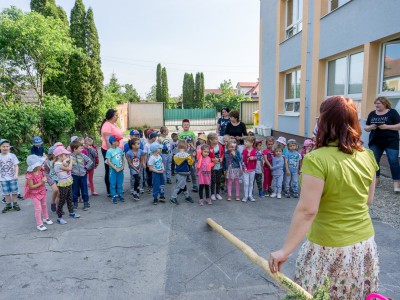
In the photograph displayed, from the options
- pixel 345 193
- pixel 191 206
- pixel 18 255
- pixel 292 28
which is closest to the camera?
pixel 345 193

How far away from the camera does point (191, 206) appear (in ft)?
19.7

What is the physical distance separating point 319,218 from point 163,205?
14.6ft

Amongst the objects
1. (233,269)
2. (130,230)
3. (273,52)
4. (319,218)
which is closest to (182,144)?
(130,230)

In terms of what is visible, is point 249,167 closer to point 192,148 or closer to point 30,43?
point 192,148

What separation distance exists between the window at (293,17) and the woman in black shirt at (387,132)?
698 centimetres

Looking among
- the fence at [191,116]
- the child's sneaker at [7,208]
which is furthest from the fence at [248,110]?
the child's sneaker at [7,208]

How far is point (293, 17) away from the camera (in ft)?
43.4

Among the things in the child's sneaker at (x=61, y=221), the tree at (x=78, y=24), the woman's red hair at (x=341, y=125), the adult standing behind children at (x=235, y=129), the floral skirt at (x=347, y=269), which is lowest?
the child's sneaker at (x=61, y=221)

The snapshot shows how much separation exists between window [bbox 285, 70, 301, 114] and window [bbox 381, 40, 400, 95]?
484cm

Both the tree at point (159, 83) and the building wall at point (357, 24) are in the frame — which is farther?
the tree at point (159, 83)

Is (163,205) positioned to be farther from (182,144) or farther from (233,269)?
(233,269)

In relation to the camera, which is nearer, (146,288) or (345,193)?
(345,193)

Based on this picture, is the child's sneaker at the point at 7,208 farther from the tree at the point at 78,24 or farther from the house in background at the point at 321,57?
the tree at the point at 78,24

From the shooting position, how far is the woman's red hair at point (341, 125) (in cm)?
178
